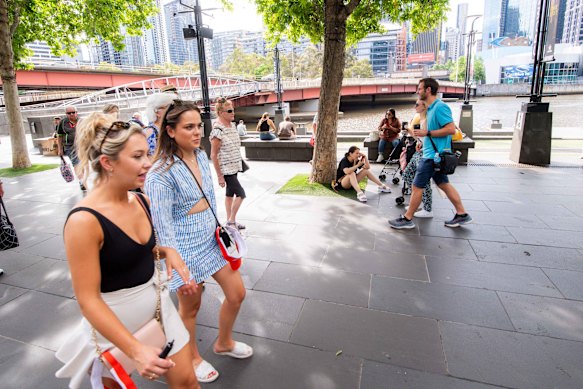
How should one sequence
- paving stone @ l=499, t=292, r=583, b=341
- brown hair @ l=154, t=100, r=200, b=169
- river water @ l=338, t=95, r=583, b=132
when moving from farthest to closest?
river water @ l=338, t=95, r=583, b=132
paving stone @ l=499, t=292, r=583, b=341
brown hair @ l=154, t=100, r=200, b=169

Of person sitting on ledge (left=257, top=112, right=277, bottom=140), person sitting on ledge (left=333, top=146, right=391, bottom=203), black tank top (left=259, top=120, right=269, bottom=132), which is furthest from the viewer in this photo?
black tank top (left=259, top=120, right=269, bottom=132)

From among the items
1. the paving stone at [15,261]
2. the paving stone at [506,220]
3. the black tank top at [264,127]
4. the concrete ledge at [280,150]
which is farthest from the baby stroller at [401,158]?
the paving stone at [15,261]

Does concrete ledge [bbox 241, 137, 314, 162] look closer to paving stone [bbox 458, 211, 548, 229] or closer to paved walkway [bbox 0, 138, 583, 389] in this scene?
paved walkway [bbox 0, 138, 583, 389]

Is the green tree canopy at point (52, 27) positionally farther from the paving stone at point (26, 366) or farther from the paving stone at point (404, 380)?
the paving stone at point (404, 380)

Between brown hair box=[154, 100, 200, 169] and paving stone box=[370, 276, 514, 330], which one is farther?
paving stone box=[370, 276, 514, 330]

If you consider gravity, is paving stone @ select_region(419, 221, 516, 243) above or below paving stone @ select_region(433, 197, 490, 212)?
below

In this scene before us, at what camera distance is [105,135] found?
1521 mm

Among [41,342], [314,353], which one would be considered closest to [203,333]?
[314,353]

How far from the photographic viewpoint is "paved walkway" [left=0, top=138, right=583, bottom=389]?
244 centimetres

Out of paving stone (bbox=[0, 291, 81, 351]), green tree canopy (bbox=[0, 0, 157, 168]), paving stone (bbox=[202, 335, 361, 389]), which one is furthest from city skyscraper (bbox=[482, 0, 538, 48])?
paving stone (bbox=[0, 291, 81, 351])

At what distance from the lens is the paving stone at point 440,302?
298 centimetres

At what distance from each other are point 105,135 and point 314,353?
2044 mm

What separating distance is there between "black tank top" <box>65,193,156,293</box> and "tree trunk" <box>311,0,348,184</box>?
6003 mm

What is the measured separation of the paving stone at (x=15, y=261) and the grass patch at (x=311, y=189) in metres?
4.13
